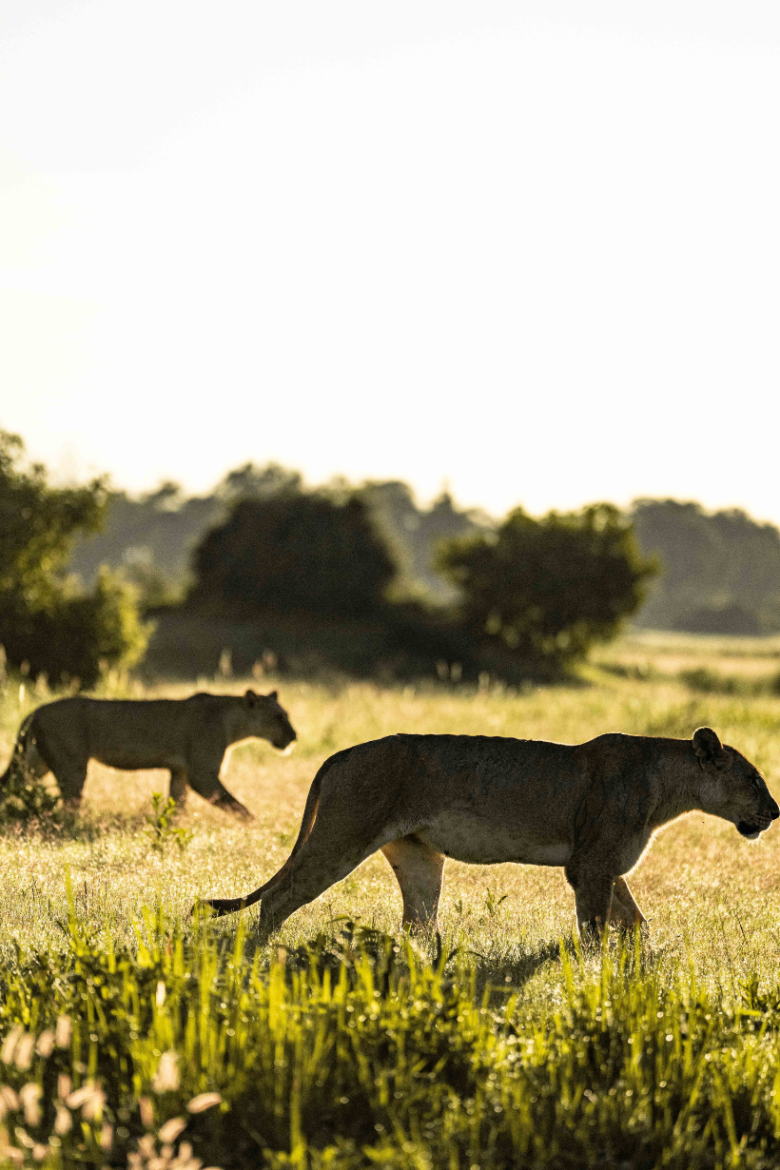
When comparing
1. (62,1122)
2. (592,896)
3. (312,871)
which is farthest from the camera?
(592,896)

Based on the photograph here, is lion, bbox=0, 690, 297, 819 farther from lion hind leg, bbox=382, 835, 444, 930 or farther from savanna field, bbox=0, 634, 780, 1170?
lion hind leg, bbox=382, 835, 444, 930

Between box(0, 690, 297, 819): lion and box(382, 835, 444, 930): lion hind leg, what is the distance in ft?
12.8

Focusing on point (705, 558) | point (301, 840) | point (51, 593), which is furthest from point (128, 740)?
point (705, 558)

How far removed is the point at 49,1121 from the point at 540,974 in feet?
9.13

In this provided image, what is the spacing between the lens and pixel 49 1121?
424 centimetres

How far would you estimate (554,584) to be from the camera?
1401 inches

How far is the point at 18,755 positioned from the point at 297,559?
91.1 ft

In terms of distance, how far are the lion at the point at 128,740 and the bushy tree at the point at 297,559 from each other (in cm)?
2706

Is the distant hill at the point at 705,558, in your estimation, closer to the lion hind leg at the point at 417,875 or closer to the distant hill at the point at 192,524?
the distant hill at the point at 192,524

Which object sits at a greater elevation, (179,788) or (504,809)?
(504,809)

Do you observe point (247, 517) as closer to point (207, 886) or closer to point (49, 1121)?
point (207, 886)

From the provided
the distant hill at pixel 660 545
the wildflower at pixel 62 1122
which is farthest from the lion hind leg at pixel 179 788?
the distant hill at pixel 660 545

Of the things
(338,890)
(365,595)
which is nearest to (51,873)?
(338,890)

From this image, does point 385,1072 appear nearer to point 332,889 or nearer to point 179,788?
point 332,889
